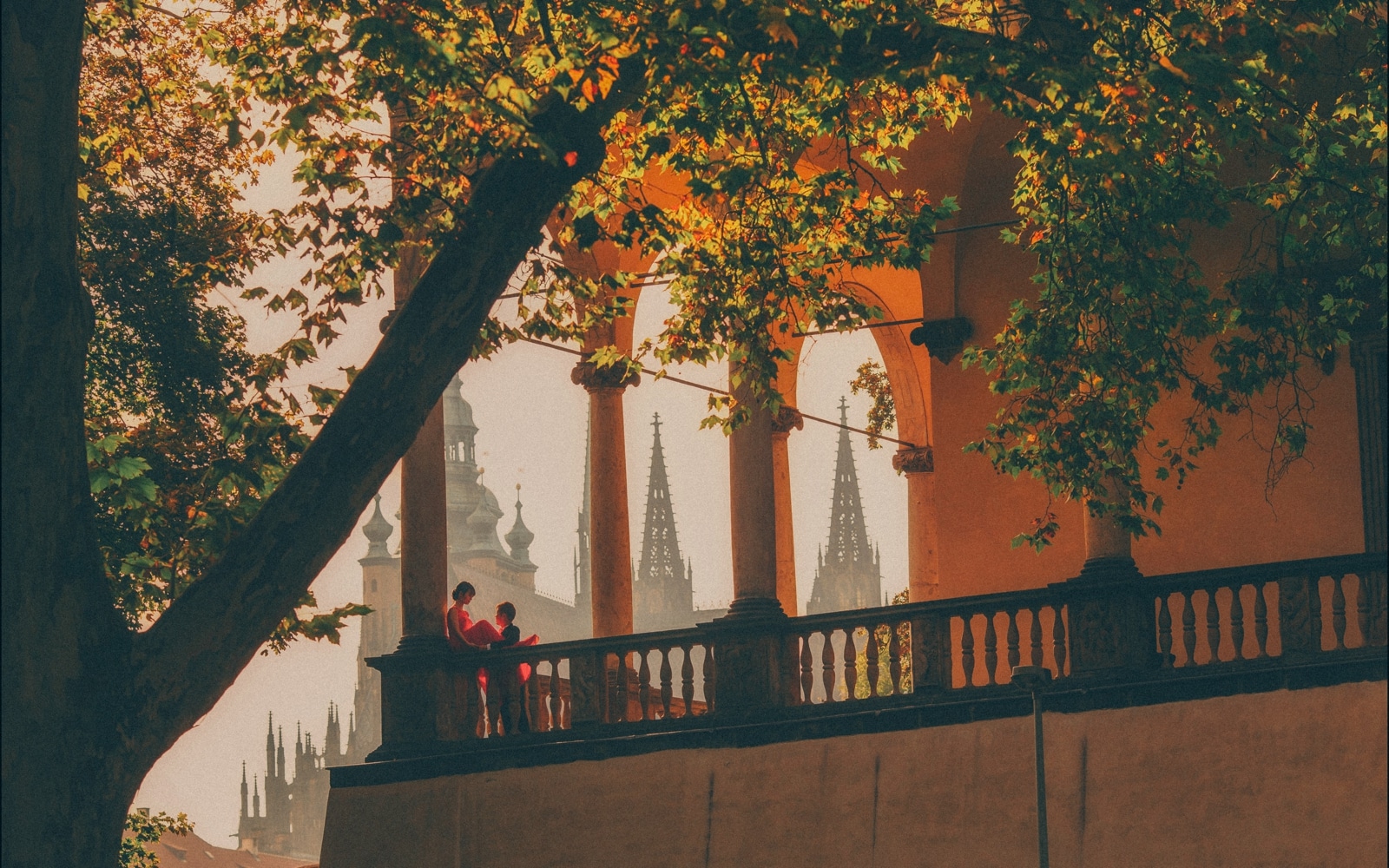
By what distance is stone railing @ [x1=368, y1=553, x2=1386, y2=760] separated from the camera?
13.9 m

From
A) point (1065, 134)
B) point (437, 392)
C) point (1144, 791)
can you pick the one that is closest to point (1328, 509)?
point (1144, 791)

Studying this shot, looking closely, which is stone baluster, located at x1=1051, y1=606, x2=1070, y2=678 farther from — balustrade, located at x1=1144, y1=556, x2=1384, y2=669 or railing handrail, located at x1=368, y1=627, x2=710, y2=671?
railing handrail, located at x1=368, y1=627, x2=710, y2=671

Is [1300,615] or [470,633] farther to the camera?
[470,633]

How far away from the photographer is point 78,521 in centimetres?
912

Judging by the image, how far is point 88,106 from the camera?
15.4 m

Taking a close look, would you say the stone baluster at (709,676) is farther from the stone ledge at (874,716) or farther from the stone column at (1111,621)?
the stone column at (1111,621)

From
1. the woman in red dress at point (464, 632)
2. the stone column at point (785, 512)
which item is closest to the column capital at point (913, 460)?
the stone column at point (785, 512)

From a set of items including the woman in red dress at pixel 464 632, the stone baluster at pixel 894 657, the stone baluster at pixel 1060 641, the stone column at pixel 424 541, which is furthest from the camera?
the stone column at pixel 424 541

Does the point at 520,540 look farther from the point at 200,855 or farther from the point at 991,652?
the point at 991,652

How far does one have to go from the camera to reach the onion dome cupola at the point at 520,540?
156 metres

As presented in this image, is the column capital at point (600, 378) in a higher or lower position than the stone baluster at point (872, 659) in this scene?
higher

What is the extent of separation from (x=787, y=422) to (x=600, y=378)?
5.36 meters

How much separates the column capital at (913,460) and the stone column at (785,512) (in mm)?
1422

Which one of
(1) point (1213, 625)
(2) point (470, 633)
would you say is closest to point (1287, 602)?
(1) point (1213, 625)
